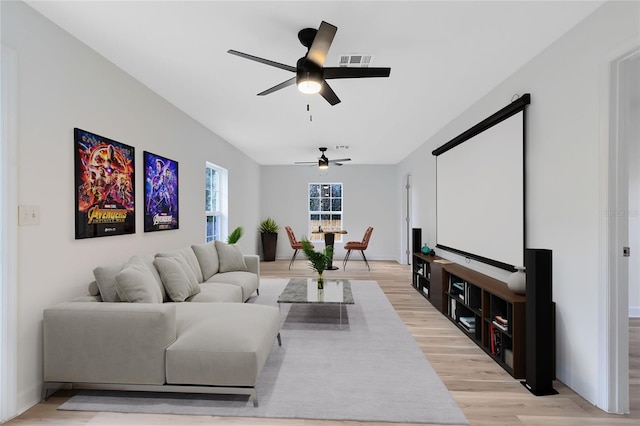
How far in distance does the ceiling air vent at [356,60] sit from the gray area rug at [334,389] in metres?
2.65

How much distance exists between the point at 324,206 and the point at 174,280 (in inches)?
257

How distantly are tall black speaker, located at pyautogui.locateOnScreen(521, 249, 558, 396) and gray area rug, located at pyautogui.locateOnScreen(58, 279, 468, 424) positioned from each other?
67 centimetres

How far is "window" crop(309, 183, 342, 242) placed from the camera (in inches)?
368

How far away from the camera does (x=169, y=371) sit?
2.13 meters

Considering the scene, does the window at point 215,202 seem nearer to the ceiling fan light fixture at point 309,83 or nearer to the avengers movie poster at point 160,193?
the avengers movie poster at point 160,193

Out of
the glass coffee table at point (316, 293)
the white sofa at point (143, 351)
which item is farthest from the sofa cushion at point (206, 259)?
the white sofa at point (143, 351)

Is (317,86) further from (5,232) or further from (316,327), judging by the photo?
(316,327)

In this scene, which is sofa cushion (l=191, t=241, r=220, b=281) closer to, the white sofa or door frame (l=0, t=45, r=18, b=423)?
the white sofa

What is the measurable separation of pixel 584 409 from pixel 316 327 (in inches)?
91.8

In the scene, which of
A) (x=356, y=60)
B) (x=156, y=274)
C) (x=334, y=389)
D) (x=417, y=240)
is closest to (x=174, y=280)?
(x=156, y=274)

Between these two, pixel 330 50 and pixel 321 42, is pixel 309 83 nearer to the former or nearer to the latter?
pixel 321 42

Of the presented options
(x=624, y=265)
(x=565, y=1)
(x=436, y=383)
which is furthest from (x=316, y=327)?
(x=565, y=1)

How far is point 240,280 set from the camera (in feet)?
13.4

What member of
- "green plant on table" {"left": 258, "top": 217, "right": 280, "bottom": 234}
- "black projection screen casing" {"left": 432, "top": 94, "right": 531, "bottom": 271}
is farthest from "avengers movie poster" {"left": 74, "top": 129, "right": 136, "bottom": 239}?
"green plant on table" {"left": 258, "top": 217, "right": 280, "bottom": 234}
